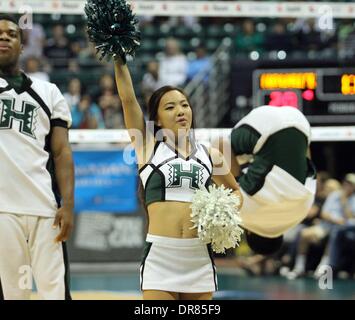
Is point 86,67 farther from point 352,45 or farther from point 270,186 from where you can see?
point 270,186

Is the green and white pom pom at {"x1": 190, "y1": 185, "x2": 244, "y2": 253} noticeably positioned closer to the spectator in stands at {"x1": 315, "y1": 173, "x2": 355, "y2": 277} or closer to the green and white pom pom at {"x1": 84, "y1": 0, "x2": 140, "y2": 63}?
the green and white pom pom at {"x1": 84, "y1": 0, "x2": 140, "y2": 63}

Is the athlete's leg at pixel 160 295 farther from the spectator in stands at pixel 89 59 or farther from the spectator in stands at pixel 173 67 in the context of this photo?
the spectator in stands at pixel 89 59

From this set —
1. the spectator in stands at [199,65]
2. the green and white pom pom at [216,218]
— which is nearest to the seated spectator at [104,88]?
the spectator in stands at [199,65]

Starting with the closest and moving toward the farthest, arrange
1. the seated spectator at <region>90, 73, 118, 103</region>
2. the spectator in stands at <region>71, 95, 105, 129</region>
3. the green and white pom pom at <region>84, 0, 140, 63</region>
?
the green and white pom pom at <region>84, 0, 140, 63</region> < the spectator in stands at <region>71, 95, 105, 129</region> < the seated spectator at <region>90, 73, 118, 103</region>

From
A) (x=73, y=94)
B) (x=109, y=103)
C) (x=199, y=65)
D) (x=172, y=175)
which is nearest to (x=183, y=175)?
(x=172, y=175)

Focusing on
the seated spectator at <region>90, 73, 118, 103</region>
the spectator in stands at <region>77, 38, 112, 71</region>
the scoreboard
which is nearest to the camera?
the scoreboard

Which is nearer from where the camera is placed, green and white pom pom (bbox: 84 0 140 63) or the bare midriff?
the bare midriff

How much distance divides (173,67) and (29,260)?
7.42m

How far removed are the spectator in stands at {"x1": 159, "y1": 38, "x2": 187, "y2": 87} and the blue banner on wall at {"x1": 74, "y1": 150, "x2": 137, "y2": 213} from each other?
52.2 inches

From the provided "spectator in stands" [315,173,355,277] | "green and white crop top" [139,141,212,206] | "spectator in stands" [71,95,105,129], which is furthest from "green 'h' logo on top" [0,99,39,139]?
"spectator in stands" [315,173,355,277]

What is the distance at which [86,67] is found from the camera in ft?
40.2

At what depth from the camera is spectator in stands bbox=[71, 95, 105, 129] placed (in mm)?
10055

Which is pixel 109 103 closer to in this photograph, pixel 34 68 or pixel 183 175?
pixel 34 68

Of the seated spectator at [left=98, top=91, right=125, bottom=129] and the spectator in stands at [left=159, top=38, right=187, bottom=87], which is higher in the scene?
the spectator in stands at [left=159, top=38, right=187, bottom=87]
